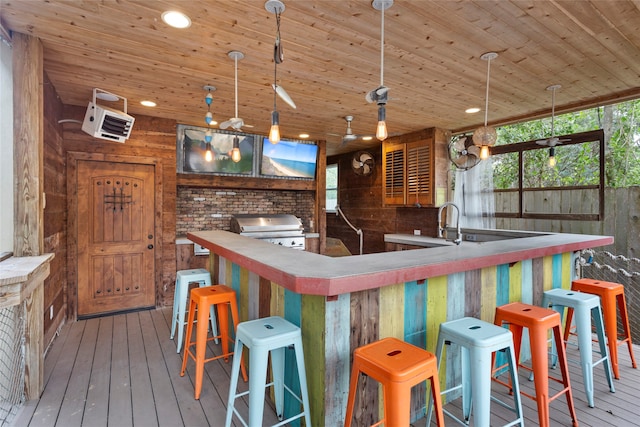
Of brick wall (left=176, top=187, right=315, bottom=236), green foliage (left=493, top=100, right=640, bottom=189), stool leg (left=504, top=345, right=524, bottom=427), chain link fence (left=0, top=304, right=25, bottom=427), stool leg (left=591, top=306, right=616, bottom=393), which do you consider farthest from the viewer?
green foliage (left=493, top=100, right=640, bottom=189)

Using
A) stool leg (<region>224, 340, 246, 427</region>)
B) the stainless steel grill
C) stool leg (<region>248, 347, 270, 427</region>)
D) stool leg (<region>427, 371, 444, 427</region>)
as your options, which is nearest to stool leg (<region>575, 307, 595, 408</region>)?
stool leg (<region>427, 371, 444, 427</region>)

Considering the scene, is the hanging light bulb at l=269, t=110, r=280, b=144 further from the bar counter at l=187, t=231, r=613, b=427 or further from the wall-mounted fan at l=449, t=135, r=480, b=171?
the wall-mounted fan at l=449, t=135, r=480, b=171

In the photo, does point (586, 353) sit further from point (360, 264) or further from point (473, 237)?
point (473, 237)

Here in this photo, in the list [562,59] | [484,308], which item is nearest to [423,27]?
[562,59]

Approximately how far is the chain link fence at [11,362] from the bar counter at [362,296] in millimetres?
1364

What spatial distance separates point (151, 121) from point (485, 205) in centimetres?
482

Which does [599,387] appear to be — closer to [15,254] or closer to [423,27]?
[423,27]

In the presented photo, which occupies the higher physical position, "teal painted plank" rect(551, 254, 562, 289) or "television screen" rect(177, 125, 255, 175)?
"television screen" rect(177, 125, 255, 175)

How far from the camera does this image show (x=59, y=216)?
11.7ft

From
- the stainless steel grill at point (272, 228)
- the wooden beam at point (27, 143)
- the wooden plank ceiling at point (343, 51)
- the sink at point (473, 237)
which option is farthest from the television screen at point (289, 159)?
the wooden beam at point (27, 143)

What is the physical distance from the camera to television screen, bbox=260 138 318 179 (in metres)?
5.34

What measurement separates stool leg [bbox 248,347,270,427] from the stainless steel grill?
312cm

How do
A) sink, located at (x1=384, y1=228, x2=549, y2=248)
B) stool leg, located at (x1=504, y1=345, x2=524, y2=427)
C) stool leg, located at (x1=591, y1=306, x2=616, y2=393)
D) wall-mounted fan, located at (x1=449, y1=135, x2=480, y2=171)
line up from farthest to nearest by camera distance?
wall-mounted fan, located at (x1=449, y1=135, x2=480, y2=171) → sink, located at (x1=384, y1=228, x2=549, y2=248) → stool leg, located at (x1=591, y1=306, x2=616, y2=393) → stool leg, located at (x1=504, y1=345, x2=524, y2=427)

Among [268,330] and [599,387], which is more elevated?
[268,330]
